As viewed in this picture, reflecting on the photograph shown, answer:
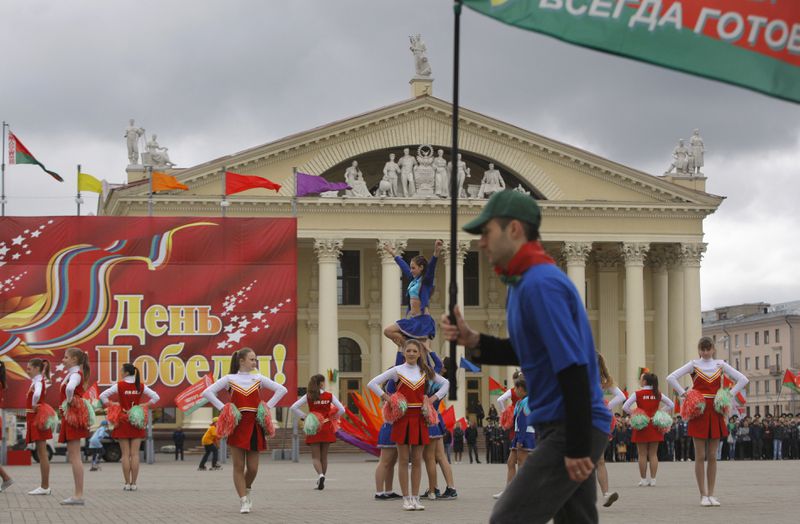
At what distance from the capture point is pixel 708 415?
712 inches

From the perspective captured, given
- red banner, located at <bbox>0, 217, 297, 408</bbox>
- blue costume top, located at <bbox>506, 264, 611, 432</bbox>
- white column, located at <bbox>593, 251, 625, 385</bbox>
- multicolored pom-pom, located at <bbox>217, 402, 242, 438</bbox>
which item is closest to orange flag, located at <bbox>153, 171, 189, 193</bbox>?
red banner, located at <bbox>0, 217, 297, 408</bbox>

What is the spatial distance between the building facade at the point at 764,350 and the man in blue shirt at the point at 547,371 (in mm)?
110822

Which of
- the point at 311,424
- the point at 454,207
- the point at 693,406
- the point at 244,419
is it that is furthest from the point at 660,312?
the point at 454,207

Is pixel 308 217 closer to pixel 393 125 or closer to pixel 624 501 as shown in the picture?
pixel 393 125

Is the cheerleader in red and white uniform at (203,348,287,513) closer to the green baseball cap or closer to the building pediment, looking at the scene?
the green baseball cap

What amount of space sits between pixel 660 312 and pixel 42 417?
184 ft

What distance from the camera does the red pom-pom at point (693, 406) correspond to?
713 inches

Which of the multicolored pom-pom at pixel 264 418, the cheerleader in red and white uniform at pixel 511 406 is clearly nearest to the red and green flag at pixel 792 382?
the cheerleader in red and white uniform at pixel 511 406

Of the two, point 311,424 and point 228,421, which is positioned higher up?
point 228,421

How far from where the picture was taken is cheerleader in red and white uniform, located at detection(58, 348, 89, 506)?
1848 centimetres

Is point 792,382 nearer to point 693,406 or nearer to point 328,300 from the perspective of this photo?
point 328,300

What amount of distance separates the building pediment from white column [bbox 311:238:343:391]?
3515 millimetres

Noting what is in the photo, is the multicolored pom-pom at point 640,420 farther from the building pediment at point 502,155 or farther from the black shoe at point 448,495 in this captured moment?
the building pediment at point 502,155

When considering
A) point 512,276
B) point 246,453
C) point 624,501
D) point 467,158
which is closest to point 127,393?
point 246,453
